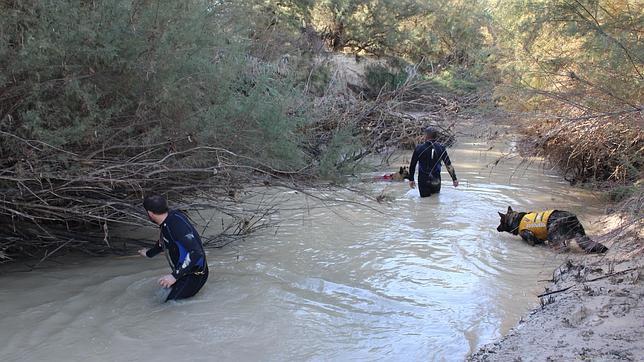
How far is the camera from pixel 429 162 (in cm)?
1044

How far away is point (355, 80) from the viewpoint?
2402 cm

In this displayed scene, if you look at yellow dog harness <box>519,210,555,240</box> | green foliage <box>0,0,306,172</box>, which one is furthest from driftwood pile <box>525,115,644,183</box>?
green foliage <box>0,0,306,172</box>

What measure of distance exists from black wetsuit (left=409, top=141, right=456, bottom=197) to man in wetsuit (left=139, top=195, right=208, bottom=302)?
5.49 m

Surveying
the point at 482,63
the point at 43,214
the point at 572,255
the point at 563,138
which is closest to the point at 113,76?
the point at 43,214

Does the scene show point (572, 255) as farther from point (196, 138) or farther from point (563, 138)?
point (196, 138)

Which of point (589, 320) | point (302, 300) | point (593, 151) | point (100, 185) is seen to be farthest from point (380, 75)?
point (589, 320)

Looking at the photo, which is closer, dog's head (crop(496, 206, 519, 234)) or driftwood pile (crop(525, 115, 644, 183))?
driftwood pile (crop(525, 115, 644, 183))

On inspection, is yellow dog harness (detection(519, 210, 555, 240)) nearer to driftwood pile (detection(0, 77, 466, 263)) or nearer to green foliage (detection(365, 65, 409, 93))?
driftwood pile (detection(0, 77, 466, 263))

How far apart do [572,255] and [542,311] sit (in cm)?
213

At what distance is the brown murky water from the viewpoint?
4.84 metres

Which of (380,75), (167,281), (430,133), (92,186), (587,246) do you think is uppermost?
(380,75)

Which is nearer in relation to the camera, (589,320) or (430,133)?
(589,320)

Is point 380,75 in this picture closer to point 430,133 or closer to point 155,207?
point 430,133

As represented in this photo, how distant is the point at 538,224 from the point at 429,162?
3.01m
